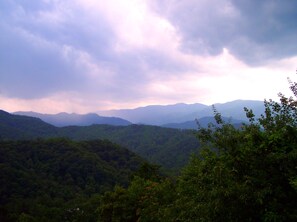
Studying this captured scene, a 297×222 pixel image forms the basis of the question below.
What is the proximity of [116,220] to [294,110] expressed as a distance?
22823 mm

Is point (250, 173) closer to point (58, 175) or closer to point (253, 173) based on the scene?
point (253, 173)

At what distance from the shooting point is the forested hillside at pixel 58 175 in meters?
95.1

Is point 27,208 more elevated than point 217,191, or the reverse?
point 217,191

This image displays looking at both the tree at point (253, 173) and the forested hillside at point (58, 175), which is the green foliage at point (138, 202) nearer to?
the tree at point (253, 173)

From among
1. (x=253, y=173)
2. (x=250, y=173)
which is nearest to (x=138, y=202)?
(x=250, y=173)

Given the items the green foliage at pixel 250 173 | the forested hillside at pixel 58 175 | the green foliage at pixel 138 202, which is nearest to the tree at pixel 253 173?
the green foliage at pixel 250 173

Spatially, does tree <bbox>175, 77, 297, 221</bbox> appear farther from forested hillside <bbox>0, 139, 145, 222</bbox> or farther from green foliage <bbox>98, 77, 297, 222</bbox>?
forested hillside <bbox>0, 139, 145, 222</bbox>

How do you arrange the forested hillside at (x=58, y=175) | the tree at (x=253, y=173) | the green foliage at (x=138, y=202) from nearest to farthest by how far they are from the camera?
the tree at (x=253, y=173) < the green foliage at (x=138, y=202) < the forested hillside at (x=58, y=175)

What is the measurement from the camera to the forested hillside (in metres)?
95.1

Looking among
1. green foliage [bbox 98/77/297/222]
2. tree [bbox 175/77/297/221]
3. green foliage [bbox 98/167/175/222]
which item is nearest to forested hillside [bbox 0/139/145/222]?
green foliage [bbox 98/167/175/222]

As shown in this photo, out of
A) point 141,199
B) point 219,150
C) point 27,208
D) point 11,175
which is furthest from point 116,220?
point 11,175

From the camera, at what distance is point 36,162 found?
511ft

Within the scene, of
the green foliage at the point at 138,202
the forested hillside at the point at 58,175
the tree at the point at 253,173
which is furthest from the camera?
the forested hillside at the point at 58,175

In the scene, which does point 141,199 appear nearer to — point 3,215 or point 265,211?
point 265,211
